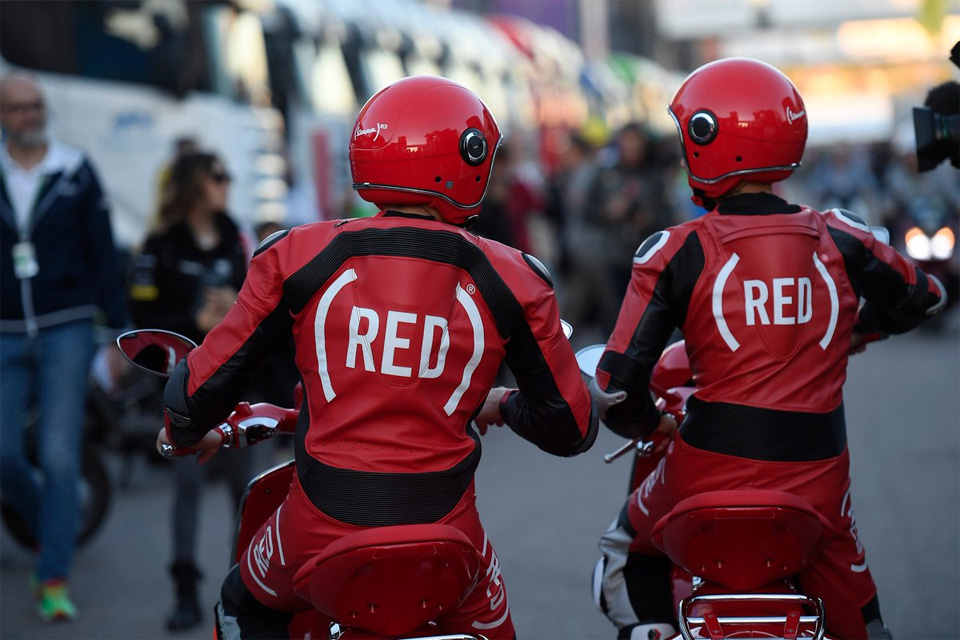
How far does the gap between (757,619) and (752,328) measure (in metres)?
0.69

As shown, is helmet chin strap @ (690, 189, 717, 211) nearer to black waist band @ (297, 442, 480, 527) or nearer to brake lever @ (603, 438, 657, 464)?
brake lever @ (603, 438, 657, 464)

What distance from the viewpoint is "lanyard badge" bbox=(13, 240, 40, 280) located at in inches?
225

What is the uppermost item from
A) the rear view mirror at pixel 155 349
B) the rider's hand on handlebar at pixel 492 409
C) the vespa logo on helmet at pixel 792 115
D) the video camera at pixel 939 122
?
the vespa logo on helmet at pixel 792 115

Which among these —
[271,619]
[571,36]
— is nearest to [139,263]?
[271,619]

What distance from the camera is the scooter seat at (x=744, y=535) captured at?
2910 millimetres

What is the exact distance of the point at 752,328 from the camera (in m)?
3.19

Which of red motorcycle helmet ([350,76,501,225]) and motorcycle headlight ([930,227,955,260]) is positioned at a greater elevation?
red motorcycle helmet ([350,76,501,225])

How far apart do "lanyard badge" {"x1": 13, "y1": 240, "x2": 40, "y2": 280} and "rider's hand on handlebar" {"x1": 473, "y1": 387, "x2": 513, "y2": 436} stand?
3.16 m

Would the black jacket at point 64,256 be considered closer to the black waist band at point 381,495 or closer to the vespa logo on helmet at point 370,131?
the vespa logo on helmet at point 370,131

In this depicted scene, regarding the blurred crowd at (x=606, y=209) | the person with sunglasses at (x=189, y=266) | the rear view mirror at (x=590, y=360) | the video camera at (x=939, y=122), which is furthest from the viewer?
the blurred crowd at (x=606, y=209)

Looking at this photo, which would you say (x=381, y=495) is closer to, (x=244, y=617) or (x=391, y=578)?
(x=391, y=578)

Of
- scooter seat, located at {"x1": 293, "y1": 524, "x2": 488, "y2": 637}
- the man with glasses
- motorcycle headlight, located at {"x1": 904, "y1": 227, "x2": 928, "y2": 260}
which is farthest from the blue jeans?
motorcycle headlight, located at {"x1": 904, "y1": 227, "x2": 928, "y2": 260}

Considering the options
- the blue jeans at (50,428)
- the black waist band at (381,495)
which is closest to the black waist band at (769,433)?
the black waist band at (381,495)

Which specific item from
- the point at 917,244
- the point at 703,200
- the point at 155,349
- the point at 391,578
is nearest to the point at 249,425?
the point at 155,349
